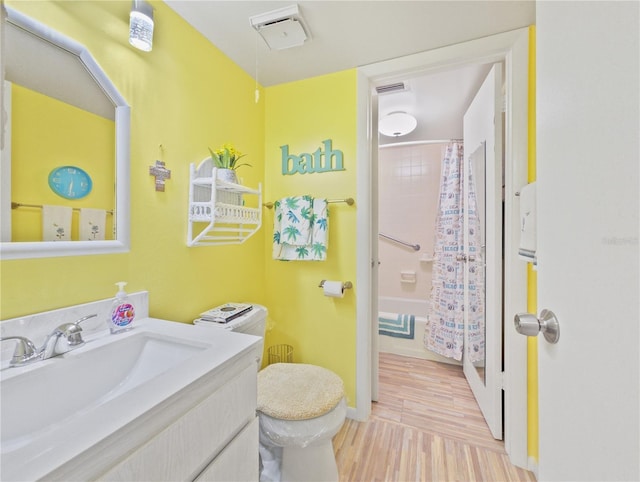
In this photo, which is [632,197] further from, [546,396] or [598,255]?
[546,396]

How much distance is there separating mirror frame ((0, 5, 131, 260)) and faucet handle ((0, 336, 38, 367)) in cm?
23

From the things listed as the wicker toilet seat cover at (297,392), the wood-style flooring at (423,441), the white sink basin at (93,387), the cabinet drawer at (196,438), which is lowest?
the wood-style flooring at (423,441)

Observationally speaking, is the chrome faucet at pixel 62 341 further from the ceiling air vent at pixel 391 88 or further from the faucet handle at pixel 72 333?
the ceiling air vent at pixel 391 88

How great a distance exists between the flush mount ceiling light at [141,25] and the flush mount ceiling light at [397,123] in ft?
6.33

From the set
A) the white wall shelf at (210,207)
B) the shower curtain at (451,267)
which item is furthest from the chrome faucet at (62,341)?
the shower curtain at (451,267)

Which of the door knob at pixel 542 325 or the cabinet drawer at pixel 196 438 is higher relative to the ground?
the door knob at pixel 542 325

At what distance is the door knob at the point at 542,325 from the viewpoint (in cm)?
53

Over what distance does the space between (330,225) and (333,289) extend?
1.32ft

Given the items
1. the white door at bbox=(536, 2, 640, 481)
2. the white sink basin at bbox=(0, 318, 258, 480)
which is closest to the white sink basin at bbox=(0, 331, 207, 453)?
the white sink basin at bbox=(0, 318, 258, 480)

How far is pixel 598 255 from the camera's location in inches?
16.1

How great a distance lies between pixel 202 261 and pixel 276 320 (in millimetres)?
738

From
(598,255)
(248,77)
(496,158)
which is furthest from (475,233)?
(248,77)

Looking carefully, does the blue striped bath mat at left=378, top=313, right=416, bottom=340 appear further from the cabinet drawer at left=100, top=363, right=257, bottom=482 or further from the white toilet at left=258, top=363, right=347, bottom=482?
the cabinet drawer at left=100, top=363, right=257, bottom=482

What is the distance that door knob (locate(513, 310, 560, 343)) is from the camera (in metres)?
0.53
